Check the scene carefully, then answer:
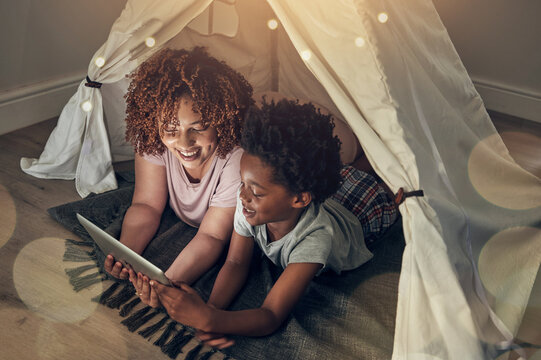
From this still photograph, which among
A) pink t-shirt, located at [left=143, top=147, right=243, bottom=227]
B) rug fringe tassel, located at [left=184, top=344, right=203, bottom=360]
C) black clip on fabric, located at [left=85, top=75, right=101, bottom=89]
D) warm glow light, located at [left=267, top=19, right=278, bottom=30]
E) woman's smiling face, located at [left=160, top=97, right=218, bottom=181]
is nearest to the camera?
rug fringe tassel, located at [left=184, top=344, right=203, bottom=360]

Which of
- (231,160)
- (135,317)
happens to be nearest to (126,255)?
(135,317)

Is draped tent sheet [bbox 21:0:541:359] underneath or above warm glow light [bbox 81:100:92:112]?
underneath

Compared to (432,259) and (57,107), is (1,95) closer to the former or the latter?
(57,107)

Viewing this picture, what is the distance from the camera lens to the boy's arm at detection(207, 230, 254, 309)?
1300 mm

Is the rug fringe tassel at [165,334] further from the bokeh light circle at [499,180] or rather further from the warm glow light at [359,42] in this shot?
the bokeh light circle at [499,180]

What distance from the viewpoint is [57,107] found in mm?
2355

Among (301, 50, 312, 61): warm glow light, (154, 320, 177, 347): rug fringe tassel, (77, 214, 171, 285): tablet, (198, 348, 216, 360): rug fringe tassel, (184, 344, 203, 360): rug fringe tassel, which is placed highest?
(301, 50, 312, 61): warm glow light

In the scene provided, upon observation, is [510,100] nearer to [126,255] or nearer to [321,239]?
[321,239]

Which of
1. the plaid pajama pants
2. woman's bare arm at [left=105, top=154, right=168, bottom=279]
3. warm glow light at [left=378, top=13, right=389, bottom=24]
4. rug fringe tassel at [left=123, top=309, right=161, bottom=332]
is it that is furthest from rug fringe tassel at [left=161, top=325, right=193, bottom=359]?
warm glow light at [left=378, top=13, right=389, bottom=24]

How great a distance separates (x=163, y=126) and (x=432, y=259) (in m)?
0.86

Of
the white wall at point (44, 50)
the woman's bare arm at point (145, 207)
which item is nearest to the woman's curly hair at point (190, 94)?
the woman's bare arm at point (145, 207)

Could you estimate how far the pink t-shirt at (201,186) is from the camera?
4.66ft

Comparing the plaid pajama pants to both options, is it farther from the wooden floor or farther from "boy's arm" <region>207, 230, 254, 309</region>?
the wooden floor

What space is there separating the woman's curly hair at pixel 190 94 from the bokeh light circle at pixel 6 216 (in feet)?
2.08
